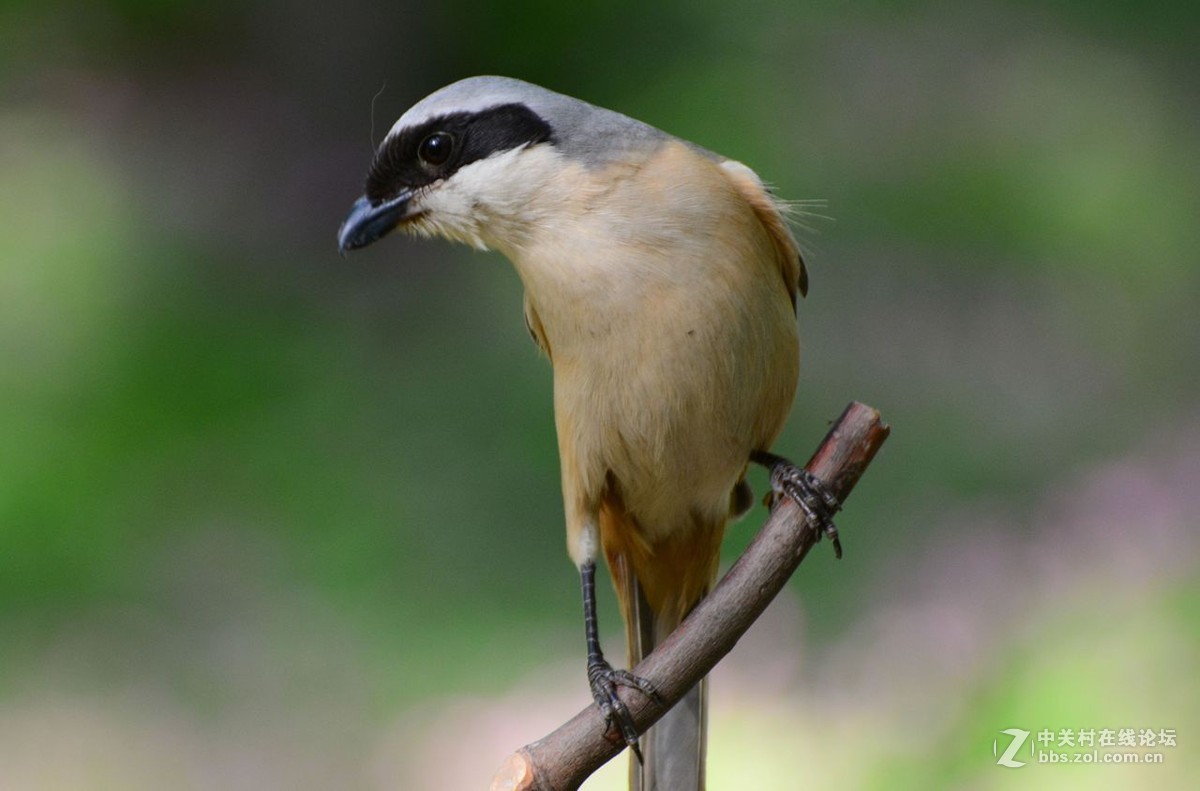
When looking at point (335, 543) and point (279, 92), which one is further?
point (279, 92)

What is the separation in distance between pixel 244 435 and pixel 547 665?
2.29ft

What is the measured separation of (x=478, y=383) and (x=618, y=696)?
3.69 ft

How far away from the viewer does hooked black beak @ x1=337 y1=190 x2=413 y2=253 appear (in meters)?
1.24

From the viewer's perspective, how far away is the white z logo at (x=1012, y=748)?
1881mm

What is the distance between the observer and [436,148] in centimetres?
123

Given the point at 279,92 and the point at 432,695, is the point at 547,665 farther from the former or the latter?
the point at 279,92

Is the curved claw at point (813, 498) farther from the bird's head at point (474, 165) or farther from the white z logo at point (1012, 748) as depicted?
the white z logo at point (1012, 748)

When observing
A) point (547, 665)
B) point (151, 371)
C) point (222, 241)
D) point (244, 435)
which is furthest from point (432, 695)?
point (222, 241)

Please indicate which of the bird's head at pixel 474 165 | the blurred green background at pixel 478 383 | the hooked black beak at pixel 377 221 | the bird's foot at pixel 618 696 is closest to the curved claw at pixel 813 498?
the bird's foot at pixel 618 696

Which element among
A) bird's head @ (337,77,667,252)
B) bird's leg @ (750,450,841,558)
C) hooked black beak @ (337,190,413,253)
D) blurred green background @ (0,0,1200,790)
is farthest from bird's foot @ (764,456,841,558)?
blurred green background @ (0,0,1200,790)

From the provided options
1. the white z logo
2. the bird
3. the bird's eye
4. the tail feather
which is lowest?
the white z logo

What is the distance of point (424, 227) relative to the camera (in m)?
1.26

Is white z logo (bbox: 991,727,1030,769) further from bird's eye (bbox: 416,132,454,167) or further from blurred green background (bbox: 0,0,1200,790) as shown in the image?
bird's eye (bbox: 416,132,454,167)

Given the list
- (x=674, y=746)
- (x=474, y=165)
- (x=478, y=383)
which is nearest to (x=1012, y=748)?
(x=674, y=746)
